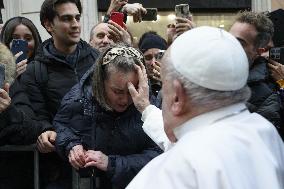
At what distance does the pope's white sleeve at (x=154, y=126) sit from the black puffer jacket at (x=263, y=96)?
0.88 m

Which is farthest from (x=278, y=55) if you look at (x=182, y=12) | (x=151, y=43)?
(x=151, y=43)

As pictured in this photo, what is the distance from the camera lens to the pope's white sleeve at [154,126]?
3.76 metres

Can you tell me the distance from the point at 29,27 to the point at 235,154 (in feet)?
12.0

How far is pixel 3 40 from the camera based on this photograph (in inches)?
224

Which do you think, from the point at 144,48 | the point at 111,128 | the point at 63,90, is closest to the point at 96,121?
the point at 111,128

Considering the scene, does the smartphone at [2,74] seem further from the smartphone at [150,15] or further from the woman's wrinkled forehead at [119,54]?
the smartphone at [150,15]

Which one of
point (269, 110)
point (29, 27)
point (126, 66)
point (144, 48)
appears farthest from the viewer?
point (144, 48)

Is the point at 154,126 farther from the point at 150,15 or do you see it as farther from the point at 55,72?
the point at 150,15

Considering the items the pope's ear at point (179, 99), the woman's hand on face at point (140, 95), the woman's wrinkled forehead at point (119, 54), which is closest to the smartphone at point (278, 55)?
the woman's wrinkled forehead at point (119, 54)

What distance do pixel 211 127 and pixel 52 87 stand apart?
8.54 feet

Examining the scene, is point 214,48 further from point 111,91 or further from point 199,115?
point 111,91

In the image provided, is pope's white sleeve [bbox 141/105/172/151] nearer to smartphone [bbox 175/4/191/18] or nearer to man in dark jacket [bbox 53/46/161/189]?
man in dark jacket [bbox 53/46/161/189]

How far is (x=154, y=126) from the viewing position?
385cm

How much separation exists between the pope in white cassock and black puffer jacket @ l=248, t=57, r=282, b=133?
202 centimetres
